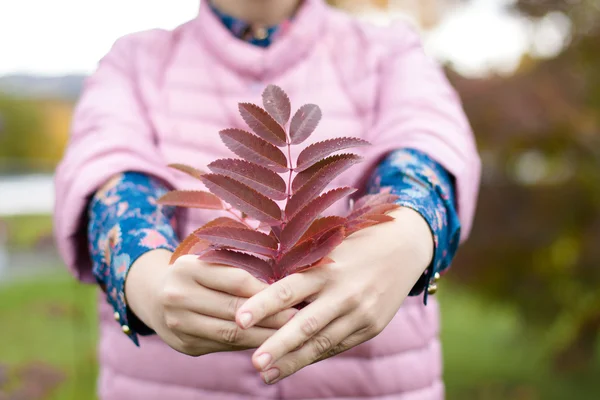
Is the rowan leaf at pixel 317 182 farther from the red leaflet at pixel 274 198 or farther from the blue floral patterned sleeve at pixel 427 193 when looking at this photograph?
the blue floral patterned sleeve at pixel 427 193

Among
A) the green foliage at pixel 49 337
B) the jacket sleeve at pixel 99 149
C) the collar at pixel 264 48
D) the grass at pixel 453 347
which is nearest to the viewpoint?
the jacket sleeve at pixel 99 149

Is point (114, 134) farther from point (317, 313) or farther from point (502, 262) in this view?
point (502, 262)

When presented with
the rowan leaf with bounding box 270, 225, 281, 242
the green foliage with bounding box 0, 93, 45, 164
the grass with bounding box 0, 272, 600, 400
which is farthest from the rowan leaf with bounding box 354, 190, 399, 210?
the green foliage with bounding box 0, 93, 45, 164

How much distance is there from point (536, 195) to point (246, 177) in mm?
2288

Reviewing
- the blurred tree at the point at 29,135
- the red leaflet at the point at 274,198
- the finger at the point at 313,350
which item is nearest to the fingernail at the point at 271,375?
the finger at the point at 313,350

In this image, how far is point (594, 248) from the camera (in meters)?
2.70

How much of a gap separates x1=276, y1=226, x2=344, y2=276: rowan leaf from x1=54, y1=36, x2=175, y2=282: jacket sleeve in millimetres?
376

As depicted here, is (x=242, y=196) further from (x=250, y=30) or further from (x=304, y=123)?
(x=250, y=30)

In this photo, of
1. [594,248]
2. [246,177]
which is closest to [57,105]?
[594,248]

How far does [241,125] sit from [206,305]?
478mm

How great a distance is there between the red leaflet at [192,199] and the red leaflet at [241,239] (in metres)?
0.08

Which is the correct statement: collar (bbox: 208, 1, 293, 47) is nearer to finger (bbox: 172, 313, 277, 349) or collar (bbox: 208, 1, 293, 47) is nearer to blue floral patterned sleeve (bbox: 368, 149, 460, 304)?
blue floral patterned sleeve (bbox: 368, 149, 460, 304)

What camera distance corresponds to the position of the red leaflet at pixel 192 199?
2.80 ft

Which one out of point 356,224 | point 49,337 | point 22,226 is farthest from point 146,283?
point 22,226
